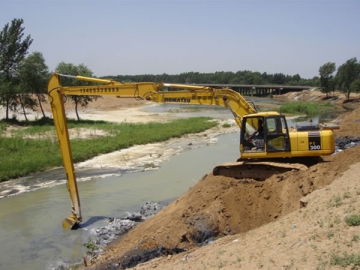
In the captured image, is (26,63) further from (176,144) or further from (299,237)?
(299,237)

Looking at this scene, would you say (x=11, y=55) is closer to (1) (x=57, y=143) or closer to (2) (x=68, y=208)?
(1) (x=57, y=143)

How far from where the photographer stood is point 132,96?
14.0 metres

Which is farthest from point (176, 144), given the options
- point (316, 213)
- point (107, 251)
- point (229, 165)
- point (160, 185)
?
point (316, 213)

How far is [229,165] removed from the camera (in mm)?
13305

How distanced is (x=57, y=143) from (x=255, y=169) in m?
19.1

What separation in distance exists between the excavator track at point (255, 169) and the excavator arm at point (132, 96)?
1.49m

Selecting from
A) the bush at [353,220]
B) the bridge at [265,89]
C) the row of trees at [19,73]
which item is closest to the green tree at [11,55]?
the row of trees at [19,73]

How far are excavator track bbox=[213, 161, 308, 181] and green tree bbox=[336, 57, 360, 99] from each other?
2613 inches

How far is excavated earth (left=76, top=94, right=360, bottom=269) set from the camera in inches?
295

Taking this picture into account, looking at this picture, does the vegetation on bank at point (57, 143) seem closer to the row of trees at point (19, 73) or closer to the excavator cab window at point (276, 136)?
the row of trees at point (19, 73)

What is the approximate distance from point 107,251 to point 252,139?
5797 millimetres

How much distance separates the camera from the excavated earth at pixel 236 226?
7492 mm

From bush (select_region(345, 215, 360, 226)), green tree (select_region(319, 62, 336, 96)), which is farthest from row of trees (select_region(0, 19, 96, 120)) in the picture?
green tree (select_region(319, 62, 336, 96))

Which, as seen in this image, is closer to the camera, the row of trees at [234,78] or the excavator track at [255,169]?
the excavator track at [255,169]
